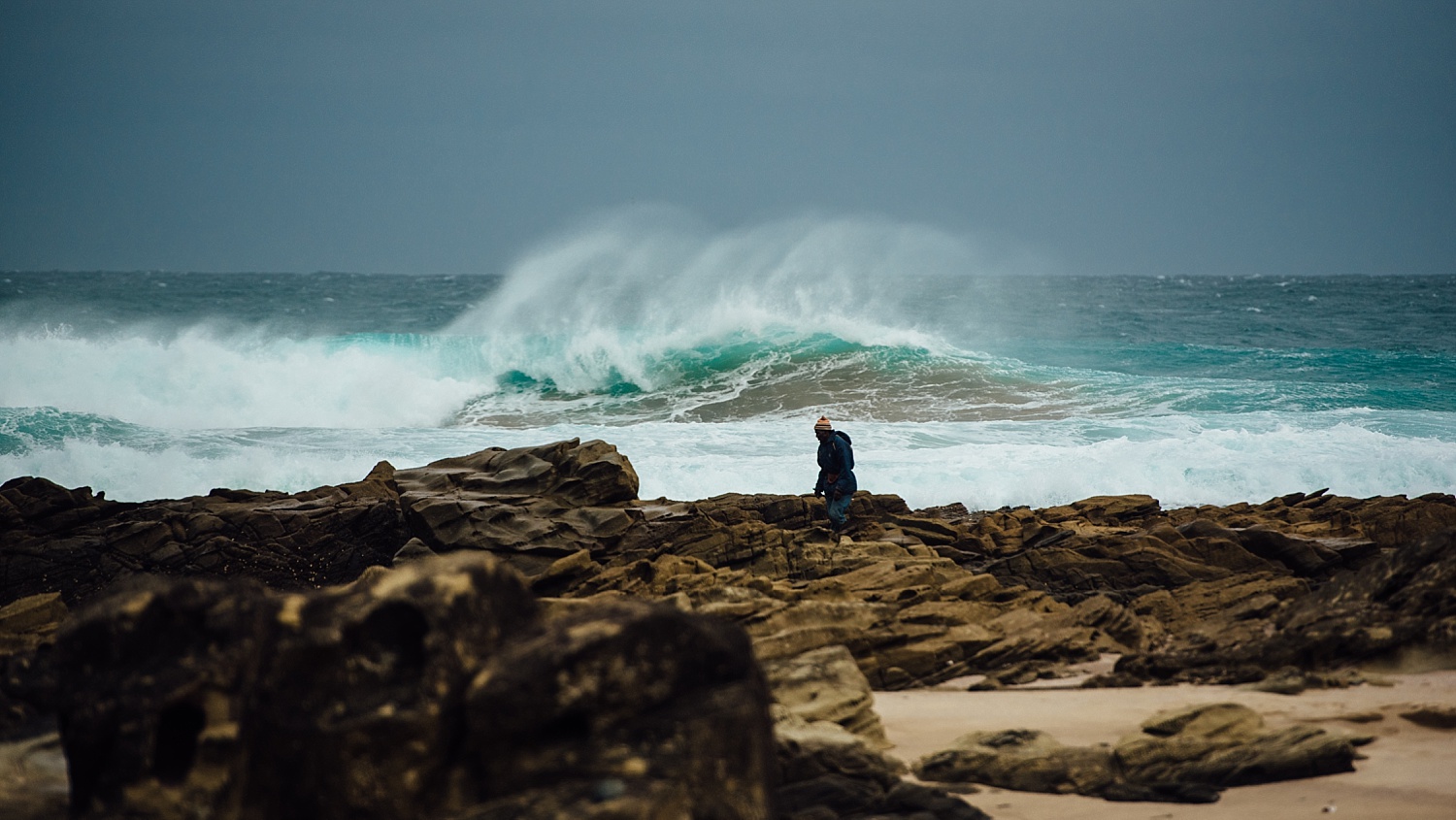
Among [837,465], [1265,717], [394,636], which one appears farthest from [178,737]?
[837,465]

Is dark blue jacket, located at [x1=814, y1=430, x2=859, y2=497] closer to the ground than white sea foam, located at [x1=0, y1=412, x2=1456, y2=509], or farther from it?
farther from it

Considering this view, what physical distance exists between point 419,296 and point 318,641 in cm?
6558

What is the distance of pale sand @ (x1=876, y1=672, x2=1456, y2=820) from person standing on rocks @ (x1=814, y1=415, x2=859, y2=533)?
3.78 m

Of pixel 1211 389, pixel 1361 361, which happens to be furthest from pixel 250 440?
pixel 1361 361

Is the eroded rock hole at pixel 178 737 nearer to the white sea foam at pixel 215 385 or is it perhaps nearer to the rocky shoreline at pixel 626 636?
the rocky shoreline at pixel 626 636

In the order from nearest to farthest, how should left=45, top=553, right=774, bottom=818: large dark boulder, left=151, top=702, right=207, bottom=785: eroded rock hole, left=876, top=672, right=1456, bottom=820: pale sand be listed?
left=45, top=553, right=774, bottom=818: large dark boulder < left=151, top=702, right=207, bottom=785: eroded rock hole < left=876, top=672, right=1456, bottom=820: pale sand

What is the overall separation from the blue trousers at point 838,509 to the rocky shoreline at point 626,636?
0.22m

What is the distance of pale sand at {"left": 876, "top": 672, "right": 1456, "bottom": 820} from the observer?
471cm

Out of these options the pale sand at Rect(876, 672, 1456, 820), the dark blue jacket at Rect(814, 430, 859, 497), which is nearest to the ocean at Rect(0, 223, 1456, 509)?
the dark blue jacket at Rect(814, 430, 859, 497)

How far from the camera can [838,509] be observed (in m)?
10.7

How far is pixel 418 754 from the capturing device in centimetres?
330

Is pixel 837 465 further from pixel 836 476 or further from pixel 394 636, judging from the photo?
pixel 394 636

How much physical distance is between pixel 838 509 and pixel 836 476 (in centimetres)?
33

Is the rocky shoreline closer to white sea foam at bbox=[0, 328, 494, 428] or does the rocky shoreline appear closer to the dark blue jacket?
the dark blue jacket
